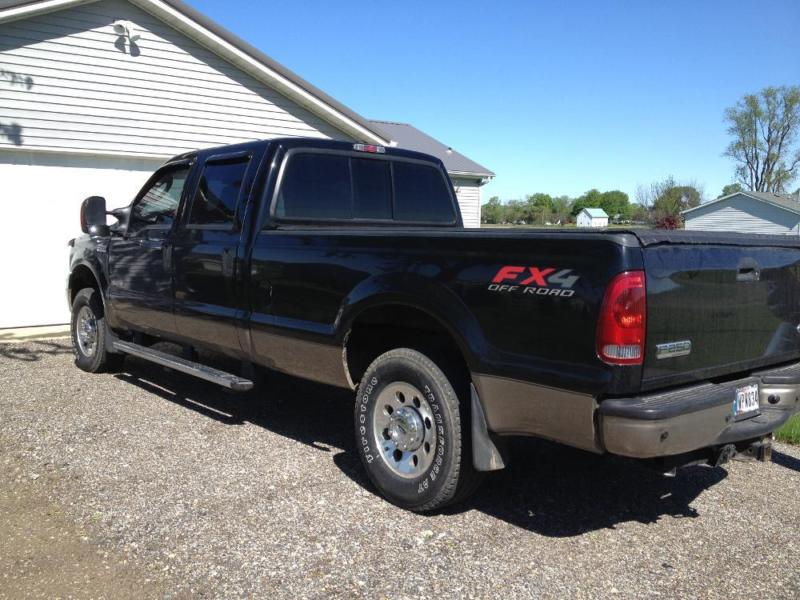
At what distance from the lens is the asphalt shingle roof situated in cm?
2277

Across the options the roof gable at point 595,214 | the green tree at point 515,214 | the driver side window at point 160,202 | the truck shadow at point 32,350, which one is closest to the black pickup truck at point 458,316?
the driver side window at point 160,202

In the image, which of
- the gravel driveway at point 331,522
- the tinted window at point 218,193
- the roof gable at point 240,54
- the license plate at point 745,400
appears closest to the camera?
the gravel driveway at point 331,522

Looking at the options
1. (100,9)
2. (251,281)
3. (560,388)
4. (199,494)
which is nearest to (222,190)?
(251,281)

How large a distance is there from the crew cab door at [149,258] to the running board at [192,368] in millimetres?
185

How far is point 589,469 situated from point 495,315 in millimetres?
1917

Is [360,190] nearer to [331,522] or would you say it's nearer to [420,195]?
[420,195]

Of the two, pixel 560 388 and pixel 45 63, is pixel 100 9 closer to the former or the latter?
pixel 45 63

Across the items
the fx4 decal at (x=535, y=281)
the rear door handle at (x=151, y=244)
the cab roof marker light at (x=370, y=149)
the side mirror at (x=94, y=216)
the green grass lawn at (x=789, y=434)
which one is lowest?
the green grass lawn at (x=789, y=434)

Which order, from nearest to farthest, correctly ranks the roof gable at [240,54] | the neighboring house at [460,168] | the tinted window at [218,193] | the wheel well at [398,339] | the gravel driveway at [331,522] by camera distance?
the gravel driveway at [331,522] → the wheel well at [398,339] → the tinted window at [218,193] → the roof gable at [240,54] → the neighboring house at [460,168]

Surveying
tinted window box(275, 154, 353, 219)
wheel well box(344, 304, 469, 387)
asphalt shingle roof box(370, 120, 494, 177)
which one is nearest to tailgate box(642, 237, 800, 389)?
wheel well box(344, 304, 469, 387)

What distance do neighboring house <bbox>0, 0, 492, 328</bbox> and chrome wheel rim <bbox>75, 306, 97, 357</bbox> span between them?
3142 millimetres

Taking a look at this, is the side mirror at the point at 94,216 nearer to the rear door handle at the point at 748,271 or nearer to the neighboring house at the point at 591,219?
the rear door handle at the point at 748,271

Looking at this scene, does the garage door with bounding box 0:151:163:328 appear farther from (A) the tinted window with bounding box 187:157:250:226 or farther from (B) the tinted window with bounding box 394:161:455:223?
(B) the tinted window with bounding box 394:161:455:223

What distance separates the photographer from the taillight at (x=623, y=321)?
2953mm
